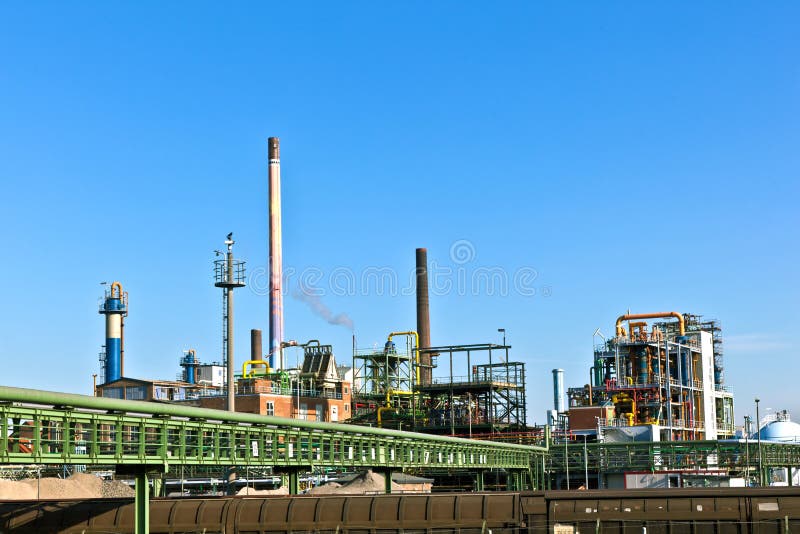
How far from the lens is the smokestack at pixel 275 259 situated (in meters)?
104

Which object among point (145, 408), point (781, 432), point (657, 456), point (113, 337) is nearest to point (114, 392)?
point (113, 337)

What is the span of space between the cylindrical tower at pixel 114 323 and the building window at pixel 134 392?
11.4m

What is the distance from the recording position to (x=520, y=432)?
297ft

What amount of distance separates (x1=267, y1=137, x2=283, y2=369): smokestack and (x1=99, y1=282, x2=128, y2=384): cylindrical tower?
69.1 feet

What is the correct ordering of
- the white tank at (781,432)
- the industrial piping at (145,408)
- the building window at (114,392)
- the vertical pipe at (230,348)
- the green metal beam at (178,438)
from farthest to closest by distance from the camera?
1. the white tank at (781,432)
2. the building window at (114,392)
3. the vertical pipe at (230,348)
4. the green metal beam at (178,438)
5. the industrial piping at (145,408)

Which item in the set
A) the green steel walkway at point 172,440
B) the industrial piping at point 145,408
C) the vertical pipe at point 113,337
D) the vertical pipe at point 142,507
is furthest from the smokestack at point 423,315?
the vertical pipe at point 142,507

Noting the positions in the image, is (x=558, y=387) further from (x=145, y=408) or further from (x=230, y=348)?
(x=145, y=408)

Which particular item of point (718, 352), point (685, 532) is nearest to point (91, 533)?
point (685, 532)

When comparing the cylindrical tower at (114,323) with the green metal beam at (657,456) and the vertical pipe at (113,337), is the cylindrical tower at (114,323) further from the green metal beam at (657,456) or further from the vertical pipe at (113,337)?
the green metal beam at (657,456)

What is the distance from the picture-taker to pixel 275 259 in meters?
105

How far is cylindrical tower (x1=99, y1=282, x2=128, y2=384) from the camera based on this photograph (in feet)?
378

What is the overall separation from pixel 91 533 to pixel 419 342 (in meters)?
73.0

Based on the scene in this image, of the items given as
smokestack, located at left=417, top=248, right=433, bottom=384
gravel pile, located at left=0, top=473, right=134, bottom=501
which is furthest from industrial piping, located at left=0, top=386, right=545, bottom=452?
smokestack, located at left=417, top=248, right=433, bottom=384

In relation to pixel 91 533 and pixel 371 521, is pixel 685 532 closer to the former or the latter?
pixel 371 521
